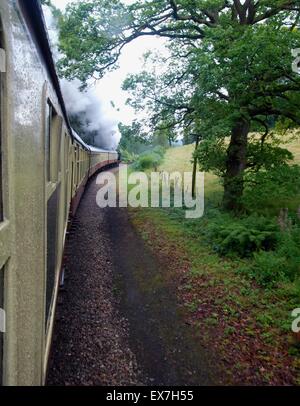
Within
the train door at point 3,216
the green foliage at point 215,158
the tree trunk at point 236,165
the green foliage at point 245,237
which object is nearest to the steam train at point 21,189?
the train door at point 3,216

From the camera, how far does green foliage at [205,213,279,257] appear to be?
26.6ft

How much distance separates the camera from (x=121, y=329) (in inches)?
215

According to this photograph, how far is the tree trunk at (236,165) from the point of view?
437 inches

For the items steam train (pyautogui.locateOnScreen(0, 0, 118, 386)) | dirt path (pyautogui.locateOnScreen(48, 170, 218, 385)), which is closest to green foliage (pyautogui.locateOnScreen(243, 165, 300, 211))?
dirt path (pyautogui.locateOnScreen(48, 170, 218, 385))

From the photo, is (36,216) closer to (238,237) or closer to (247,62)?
(238,237)

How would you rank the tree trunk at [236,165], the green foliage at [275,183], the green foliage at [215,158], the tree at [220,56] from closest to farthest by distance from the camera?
the tree at [220,56], the green foliage at [275,183], the green foliage at [215,158], the tree trunk at [236,165]

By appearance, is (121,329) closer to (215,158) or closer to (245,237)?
(245,237)

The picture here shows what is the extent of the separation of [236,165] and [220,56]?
160 inches

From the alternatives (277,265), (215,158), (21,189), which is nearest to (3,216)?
(21,189)

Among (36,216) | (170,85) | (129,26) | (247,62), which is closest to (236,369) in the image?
(36,216)

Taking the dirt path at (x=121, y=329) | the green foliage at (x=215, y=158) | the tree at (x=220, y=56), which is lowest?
the dirt path at (x=121, y=329)

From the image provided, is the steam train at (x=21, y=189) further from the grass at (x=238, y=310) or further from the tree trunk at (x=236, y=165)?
the tree trunk at (x=236, y=165)

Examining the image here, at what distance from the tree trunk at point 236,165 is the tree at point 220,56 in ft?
0.11

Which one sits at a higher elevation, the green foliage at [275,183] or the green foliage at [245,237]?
the green foliage at [275,183]
